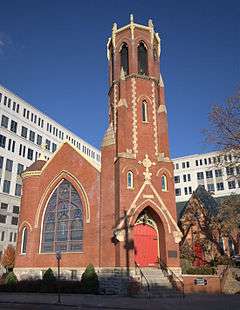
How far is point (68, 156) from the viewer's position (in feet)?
102

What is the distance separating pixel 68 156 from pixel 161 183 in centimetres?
925

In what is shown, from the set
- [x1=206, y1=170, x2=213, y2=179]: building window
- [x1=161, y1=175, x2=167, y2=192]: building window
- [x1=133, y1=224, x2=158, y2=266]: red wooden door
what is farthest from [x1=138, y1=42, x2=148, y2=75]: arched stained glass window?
[x1=206, y1=170, x2=213, y2=179]: building window

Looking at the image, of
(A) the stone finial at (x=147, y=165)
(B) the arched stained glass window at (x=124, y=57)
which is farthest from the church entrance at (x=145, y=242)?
(B) the arched stained glass window at (x=124, y=57)

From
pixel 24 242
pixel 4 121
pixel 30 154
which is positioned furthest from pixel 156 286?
pixel 30 154

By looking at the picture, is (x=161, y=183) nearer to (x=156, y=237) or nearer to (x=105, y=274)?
(x=156, y=237)

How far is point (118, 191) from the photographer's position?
2556 centimetres

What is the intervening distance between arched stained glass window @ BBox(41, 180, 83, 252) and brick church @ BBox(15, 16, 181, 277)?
0.27 feet

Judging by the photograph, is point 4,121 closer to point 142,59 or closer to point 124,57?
A: point 124,57

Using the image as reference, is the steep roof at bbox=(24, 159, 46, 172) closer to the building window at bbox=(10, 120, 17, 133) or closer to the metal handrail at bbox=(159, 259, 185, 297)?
the metal handrail at bbox=(159, 259, 185, 297)

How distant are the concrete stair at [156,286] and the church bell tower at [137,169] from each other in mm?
1077

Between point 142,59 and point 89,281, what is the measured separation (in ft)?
68.4

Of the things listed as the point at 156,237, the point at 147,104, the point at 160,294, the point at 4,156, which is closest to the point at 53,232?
the point at 156,237

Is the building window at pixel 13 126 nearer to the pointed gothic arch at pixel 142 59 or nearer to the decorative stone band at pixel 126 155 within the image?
the pointed gothic arch at pixel 142 59

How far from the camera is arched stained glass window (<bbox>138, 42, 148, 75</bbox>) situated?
31994 mm
